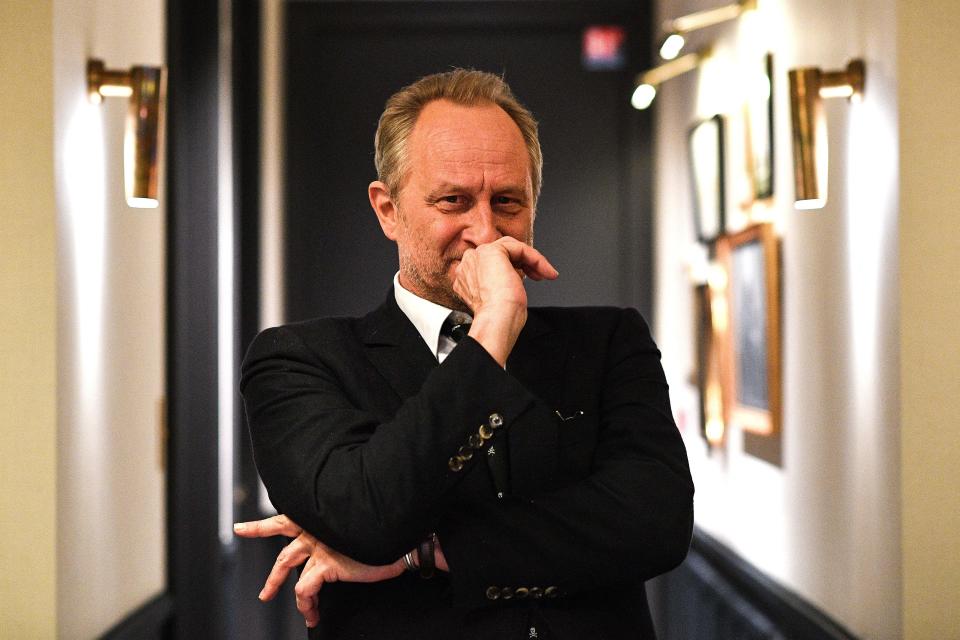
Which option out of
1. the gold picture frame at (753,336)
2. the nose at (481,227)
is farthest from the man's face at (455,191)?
the gold picture frame at (753,336)

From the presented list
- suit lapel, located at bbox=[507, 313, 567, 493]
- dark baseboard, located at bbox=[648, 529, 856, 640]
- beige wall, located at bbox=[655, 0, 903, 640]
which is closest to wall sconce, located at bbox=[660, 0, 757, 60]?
beige wall, located at bbox=[655, 0, 903, 640]

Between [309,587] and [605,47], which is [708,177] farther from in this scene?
[309,587]

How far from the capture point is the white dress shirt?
5.96 feet

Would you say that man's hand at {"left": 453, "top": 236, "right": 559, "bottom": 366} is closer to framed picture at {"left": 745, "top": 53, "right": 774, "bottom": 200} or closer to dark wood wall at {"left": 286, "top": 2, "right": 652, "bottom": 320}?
framed picture at {"left": 745, "top": 53, "right": 774, "bottom": 200}

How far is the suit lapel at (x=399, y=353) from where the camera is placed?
5.85 ft

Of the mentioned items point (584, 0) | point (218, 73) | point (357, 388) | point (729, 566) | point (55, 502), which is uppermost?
point (584, 0)

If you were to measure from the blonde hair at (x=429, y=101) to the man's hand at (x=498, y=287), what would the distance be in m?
0.20

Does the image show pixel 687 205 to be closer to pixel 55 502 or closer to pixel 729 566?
pixel 729 566

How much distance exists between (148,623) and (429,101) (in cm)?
182

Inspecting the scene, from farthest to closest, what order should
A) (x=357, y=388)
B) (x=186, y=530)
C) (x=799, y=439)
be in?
1. (x=186, y=530)
2. (x=799, y=439)
3. (x=357, y=388)

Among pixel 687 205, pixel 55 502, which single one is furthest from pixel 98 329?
pixel 687 205

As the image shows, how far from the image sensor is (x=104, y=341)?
107 inches

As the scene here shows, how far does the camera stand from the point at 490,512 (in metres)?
1.64

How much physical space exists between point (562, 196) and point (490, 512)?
360 cm
